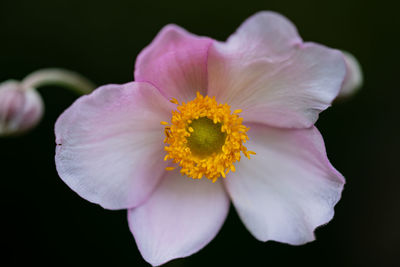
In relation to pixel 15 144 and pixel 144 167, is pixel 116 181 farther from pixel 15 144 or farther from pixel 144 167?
pixel 15 144

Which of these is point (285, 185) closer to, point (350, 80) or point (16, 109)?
point (350, 80)

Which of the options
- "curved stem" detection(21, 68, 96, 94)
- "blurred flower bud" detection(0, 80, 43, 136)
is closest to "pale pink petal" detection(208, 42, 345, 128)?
"curved stem" detection(21, 68, 96, 94)

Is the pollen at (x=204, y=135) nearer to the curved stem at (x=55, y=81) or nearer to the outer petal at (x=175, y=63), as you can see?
the outer petal at (x=175, y=63)

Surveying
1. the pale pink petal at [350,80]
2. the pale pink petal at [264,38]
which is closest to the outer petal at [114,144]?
the pale pink petal at [264,38]

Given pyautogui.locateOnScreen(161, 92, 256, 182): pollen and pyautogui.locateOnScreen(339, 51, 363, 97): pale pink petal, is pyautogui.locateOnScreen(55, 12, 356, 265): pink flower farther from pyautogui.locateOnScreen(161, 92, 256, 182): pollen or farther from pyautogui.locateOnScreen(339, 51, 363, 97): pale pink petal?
pyautogui.locateOnScreen(339, 51, 363, 97): pale pink petal

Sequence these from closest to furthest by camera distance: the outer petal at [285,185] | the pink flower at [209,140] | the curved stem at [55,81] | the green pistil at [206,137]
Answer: the pink flower at [209,140] → the outer petal at [285,185] → the green pistil at [206,137] → the curved stem at [55,81]

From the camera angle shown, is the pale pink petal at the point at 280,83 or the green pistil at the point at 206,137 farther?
the green pistil at the point at 206,137

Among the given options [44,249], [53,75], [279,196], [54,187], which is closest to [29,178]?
[54,187]
